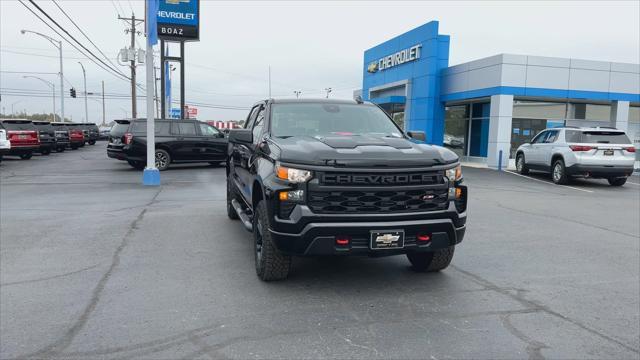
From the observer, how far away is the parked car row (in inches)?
831

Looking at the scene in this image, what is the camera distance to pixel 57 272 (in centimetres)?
549

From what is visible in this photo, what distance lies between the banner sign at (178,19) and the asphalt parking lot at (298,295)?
1867cm

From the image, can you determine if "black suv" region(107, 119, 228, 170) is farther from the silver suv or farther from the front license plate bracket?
the front license plate bracket

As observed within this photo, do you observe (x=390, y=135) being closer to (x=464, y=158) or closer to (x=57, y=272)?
(x=57, y=272)

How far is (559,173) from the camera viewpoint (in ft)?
52.0

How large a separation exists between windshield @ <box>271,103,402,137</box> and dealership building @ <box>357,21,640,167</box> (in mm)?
17424

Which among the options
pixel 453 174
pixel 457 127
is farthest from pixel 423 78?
pixel 453 174

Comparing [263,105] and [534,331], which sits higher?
[263,105]

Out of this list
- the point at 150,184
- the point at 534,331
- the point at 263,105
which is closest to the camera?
the point at 534,331

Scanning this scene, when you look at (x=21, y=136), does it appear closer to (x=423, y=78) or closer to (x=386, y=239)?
(x=423, y=78)

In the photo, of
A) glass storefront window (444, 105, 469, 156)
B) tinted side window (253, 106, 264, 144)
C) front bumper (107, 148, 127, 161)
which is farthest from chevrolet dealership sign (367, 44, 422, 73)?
tinted side window (253, 106, 264, 144)

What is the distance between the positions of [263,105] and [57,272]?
10.4 feet

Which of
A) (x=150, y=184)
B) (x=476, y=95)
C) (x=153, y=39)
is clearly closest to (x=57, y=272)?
(x=150, y=184)

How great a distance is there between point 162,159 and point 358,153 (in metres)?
14.8
